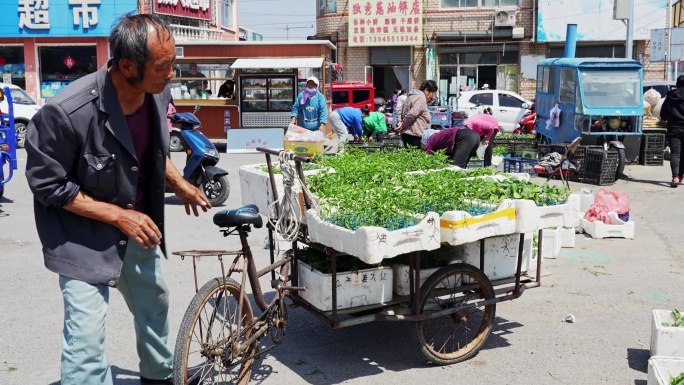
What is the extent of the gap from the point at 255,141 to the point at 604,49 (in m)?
17.9

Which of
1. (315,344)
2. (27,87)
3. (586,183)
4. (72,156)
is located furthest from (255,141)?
(72,156)

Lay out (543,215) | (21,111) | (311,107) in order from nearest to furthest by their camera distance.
A: (543,215), (311,107), (21,111)

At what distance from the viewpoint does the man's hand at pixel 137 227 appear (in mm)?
3410

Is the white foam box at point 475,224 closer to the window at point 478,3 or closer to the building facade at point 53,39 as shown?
the building facade at point 53,39

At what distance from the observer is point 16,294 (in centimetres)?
642

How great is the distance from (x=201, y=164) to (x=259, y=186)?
5.15 m

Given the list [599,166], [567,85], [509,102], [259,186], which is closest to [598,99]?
[567,85]

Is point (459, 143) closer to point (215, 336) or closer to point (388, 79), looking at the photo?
point (215, 336)

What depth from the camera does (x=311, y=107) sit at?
1317 cm

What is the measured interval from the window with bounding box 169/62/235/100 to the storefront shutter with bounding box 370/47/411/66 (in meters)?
13.1

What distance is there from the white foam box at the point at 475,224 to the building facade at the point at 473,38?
86.8 ft

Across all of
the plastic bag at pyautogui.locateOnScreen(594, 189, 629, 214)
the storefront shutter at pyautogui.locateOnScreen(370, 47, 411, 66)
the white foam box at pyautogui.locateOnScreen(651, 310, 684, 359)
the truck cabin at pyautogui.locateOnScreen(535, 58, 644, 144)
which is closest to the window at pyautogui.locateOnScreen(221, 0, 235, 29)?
the storefront shutter at pyautogui.locateOnScreen(370, 47, 411, 66)

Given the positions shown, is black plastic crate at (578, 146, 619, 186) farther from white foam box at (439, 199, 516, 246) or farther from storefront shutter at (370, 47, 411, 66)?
storefront shutter at (370, 47, 411, 66)

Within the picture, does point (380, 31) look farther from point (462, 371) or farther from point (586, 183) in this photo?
point (462, 371)
